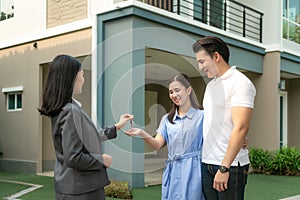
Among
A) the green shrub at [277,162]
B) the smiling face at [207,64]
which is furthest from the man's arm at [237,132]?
the green shrub at [277,162]

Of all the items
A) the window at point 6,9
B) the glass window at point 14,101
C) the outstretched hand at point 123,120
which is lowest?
the outstretched hand at point 123,120

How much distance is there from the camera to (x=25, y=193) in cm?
601

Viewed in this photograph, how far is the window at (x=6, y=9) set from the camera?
9.34m

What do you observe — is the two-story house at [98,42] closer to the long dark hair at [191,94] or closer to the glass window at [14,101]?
the glass window at [14,101]

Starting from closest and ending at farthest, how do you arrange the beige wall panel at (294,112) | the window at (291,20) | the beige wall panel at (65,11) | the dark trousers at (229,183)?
1. the dark trousers at (229,183)
2. the beige wall panel at (65,11)
3. the window at (291,20)
4. the beige wall panel at (294,112)

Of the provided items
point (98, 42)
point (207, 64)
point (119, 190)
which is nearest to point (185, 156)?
point (207, 64)

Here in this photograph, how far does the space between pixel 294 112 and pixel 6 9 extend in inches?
337

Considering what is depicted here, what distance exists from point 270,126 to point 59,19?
5328 mm

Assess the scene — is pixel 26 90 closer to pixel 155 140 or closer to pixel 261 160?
pixel 261 160

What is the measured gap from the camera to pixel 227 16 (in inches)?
368

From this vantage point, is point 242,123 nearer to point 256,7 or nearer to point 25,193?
point 25,193

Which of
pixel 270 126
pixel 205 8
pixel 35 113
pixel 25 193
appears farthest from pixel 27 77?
pixel 270 126

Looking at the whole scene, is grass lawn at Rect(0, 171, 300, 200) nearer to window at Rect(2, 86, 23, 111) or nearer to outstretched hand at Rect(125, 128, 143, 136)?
window at Rect(2, 86, 23, 111)

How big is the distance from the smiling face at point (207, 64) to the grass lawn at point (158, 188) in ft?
12.2
